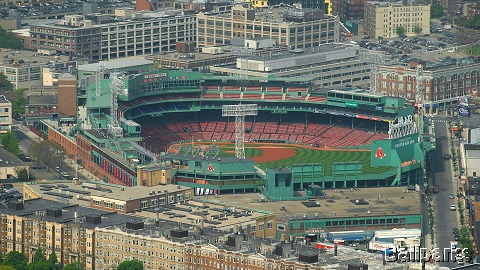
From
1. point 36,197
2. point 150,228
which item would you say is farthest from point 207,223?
point 36,197

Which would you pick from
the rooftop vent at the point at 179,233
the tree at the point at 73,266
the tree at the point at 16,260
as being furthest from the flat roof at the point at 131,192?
the rooftop vent at the point at 179,233

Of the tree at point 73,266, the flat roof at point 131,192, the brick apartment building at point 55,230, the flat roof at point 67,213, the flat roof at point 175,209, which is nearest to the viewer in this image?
the tree at point 73,266

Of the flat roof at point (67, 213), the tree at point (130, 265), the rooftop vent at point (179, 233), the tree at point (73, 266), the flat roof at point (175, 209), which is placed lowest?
the tree at point (73, 266)

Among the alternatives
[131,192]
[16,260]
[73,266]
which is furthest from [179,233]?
[131,192]

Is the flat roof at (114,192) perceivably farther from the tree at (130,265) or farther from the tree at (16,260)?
the tree at (130,265)

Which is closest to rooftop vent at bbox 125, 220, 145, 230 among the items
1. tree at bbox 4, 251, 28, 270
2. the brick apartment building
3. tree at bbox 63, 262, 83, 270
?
the brick apartment building

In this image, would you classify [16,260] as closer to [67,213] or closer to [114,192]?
[67,213]

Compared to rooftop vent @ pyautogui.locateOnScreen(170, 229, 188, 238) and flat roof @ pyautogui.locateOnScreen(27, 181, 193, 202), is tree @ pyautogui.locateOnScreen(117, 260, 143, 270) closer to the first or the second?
rooftop vent @ pyautogui.locateOnScreen(170, 229, 188, 238)

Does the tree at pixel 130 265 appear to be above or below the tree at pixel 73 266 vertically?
above
